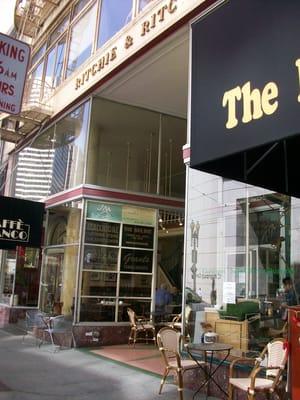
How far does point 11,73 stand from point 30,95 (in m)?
9.79

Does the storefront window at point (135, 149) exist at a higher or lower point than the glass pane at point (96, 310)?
higher

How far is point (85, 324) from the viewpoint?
39.4 feet

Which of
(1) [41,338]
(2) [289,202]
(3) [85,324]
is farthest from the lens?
(1) [41,338]

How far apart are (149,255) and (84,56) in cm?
591

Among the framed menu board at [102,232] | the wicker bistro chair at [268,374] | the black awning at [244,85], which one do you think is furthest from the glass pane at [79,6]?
the wicker bistro chair at [268,374]

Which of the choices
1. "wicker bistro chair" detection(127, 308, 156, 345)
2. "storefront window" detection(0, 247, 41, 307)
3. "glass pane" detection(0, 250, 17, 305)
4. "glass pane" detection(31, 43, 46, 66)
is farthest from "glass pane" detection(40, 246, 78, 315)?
"glass pane" detection(31, 43, 46, 66)

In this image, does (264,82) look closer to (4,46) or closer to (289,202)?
(289,202)

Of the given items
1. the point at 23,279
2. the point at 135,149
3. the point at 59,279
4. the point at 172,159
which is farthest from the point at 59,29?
the point at 23,279

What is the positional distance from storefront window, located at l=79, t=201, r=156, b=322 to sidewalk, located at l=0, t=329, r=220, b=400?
5.21 ft

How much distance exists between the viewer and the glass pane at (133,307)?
12.7m

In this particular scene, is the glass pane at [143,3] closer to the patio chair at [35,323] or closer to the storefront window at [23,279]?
the patio chair at [35,323]

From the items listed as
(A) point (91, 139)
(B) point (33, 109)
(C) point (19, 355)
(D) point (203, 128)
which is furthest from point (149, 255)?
(D) point (203, 128)

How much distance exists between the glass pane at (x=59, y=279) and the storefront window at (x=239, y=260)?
16.1ft

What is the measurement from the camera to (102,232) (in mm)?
12820
